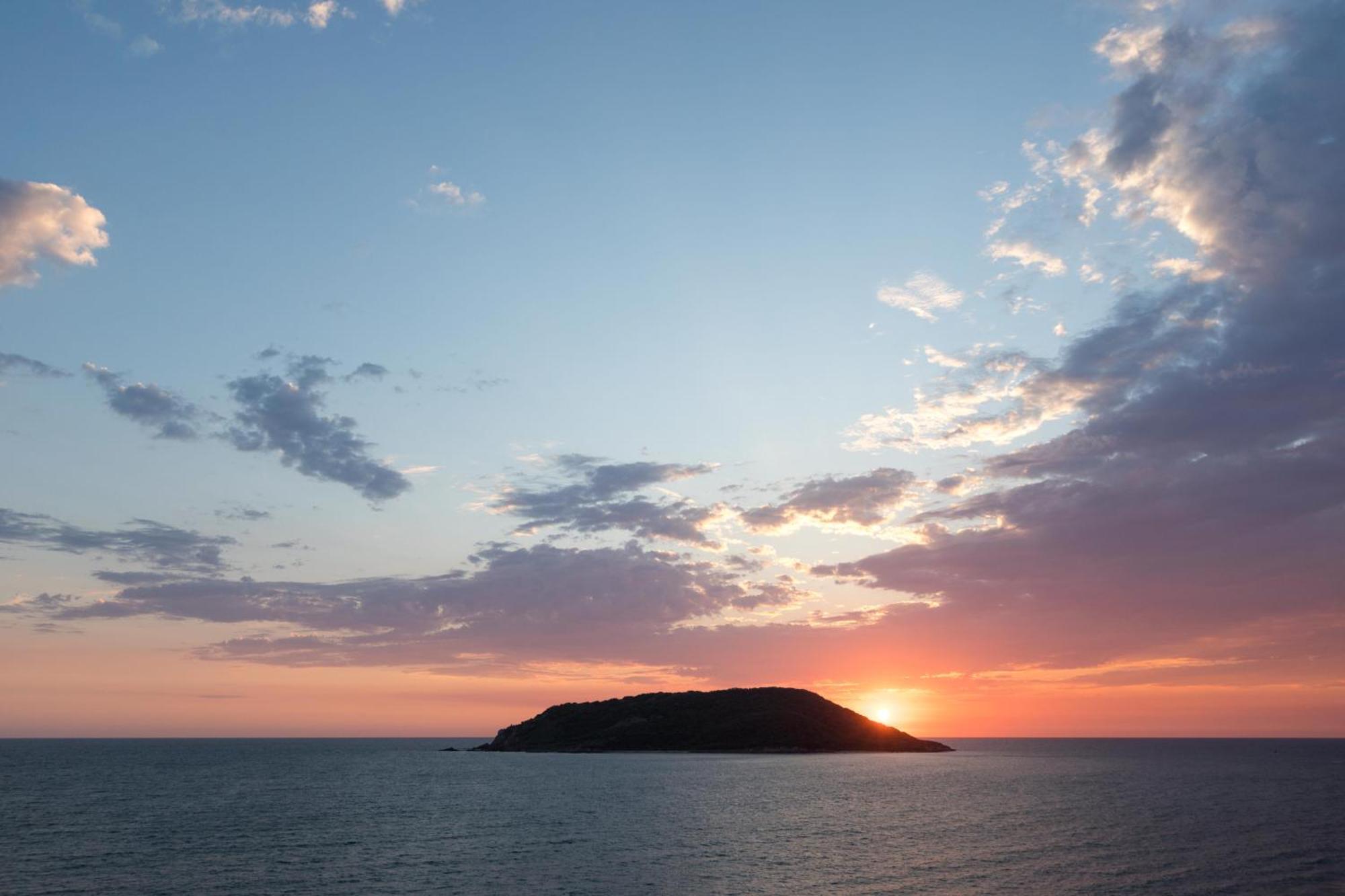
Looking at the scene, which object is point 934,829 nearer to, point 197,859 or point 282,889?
point 282,889

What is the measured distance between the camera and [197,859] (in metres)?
70.1

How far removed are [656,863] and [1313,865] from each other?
5009 centimetres

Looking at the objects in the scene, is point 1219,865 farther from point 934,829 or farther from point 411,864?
point 411,864

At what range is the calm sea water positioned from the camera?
61281 mm

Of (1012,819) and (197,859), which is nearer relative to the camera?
(197,859)

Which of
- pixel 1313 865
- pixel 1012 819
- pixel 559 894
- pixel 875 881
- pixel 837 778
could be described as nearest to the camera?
pixel 559 894

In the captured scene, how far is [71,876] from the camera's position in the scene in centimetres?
6247

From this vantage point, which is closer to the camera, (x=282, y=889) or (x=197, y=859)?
(x=282, y=889)

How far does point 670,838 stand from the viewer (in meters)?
82.6

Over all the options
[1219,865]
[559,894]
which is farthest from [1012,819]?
[559,894]

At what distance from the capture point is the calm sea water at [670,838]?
201 feet

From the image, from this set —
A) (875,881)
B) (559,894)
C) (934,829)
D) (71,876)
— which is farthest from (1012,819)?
(71,876)

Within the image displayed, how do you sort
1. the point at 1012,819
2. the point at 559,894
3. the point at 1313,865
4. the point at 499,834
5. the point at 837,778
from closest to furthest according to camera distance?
the point at 559,894, the point at 1313,865, the point at 499,834, the point at 1012,819, the point at 837,778

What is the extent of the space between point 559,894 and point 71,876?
117ft
